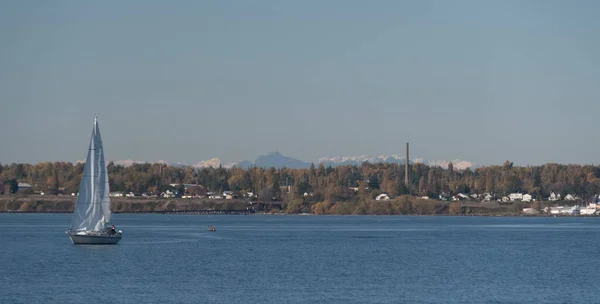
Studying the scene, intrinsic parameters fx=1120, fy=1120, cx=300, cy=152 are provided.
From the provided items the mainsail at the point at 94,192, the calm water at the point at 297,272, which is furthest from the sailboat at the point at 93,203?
the calm water at the point at 297,272

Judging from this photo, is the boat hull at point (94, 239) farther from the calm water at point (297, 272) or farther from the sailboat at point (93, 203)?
the calm water at point (297, 272)

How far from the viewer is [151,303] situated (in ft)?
219

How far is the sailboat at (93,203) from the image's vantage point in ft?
361

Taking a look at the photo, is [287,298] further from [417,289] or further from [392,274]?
[392,274]

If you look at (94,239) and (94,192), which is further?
(94,239)

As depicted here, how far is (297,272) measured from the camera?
87.1m

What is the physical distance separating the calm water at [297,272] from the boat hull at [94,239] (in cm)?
91

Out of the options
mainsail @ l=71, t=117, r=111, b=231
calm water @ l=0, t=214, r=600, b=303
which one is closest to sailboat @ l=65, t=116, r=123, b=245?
mainsail @ l=71, t=117, r=111, b=231

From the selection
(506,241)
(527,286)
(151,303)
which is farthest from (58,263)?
(506,241)

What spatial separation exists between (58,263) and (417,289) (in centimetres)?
3411

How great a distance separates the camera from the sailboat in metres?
110

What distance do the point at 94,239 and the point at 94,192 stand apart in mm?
5407

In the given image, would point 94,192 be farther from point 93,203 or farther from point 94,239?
point 94,239

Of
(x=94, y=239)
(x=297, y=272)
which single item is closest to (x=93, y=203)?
(x=94, y=239)
